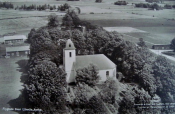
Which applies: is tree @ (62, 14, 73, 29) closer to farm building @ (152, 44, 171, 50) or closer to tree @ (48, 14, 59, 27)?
tree @ (48, 14, 59, 27)

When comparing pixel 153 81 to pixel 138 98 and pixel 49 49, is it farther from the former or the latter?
pixel 49 49

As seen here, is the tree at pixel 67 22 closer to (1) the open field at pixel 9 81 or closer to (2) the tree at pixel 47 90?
(1) the open field at pixel 9 81

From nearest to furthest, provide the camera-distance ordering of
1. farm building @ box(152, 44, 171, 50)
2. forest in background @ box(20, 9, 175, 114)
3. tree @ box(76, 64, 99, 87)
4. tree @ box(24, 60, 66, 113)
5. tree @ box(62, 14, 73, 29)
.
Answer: tree @ box(24, 60, 66, 113)
forest in background @ box(20, 9, 175, 114)
tree @ box(76, 64, 99, 87)
farm building @ box(152, 44, 171, 50)
tree @ box(62, 14, 73, 29)

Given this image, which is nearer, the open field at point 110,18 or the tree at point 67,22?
the open field at point 110,18

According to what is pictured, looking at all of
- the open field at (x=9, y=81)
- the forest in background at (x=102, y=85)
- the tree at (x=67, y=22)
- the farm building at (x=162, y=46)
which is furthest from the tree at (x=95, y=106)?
the tree at (x=67, y=22)

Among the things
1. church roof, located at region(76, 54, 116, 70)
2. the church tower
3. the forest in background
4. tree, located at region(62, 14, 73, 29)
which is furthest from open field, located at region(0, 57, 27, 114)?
tree, located at region(62, 14, 73, 29)
